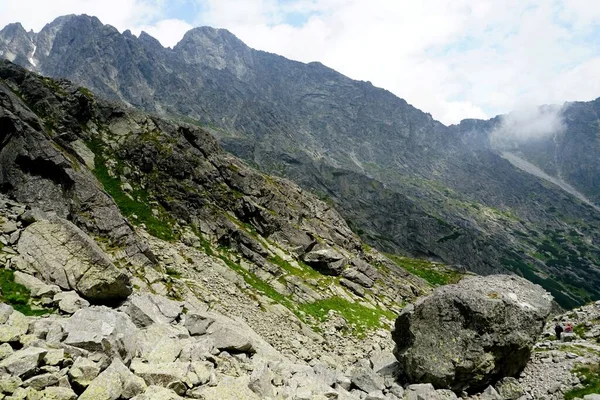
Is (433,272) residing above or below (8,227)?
above

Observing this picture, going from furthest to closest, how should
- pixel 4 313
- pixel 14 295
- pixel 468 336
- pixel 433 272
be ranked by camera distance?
pixel 433 272, pixel 468 336, pixel 14 295, pixel 4 313

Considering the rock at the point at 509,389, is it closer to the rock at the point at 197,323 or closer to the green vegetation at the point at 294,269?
the rock at the point at 197,323

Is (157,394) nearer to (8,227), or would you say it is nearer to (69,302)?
(69,302)

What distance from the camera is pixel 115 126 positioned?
58.9 meters

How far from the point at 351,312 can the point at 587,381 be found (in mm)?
26281

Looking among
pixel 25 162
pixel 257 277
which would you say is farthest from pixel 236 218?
pixel 25 162

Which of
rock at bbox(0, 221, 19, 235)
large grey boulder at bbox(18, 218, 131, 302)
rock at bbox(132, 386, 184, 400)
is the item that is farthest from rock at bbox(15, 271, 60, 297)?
rock at bbox(132, 386, 184, 400)

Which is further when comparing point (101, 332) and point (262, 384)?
point (262, 384)

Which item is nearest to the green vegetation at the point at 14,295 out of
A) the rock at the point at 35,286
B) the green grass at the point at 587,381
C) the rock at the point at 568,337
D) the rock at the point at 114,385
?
the rock at the point at 35,286

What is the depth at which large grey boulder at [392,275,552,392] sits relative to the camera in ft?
79.3

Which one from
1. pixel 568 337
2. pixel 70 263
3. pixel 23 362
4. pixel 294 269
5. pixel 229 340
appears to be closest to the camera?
pixel 23 362

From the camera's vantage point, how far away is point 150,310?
22.0 m

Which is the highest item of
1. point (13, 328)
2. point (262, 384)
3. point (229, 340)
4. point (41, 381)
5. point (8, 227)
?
point (262, 384)

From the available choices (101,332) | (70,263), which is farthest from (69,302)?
(101,332)
